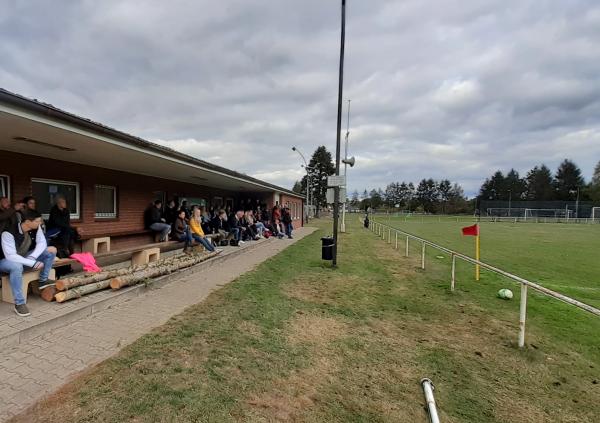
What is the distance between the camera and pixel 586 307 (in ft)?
11.3

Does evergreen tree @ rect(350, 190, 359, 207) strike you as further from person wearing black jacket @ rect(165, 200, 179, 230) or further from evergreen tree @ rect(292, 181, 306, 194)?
person wearing black jacket @ rect(165, 200, 179, 230)

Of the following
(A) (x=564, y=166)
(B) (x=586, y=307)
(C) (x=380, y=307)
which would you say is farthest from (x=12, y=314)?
(A) (x=564, y=166)

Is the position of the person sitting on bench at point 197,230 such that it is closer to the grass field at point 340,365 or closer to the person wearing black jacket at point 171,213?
the person wearing black jacket at point 171,213

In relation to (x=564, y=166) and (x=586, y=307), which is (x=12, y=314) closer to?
(x=586, y=307)

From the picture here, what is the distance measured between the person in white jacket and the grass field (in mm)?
1897

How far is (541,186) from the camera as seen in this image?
9988 centimetres

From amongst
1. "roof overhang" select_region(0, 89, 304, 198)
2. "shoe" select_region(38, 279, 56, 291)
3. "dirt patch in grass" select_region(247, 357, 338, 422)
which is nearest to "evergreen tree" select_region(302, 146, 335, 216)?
"roof overhang" select_region(0, 89, 304, 198)

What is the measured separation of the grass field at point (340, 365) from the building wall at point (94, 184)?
4691mm

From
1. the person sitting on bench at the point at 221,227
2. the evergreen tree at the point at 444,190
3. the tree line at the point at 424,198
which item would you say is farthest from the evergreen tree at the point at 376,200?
the person sitting on bench at the point at 221,227

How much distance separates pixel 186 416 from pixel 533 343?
4689 mm

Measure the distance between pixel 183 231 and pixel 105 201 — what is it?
2.24m

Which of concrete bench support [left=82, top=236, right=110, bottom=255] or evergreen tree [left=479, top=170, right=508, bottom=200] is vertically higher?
evergreen tree [left=479, top=170, right=508, bottom=200]

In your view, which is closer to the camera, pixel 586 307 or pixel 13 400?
pixel 13 400

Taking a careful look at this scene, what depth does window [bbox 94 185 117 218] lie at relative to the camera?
9156mm
